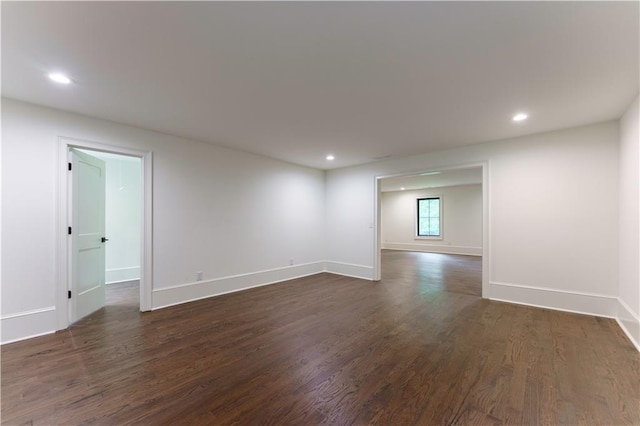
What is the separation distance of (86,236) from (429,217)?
10531 millimetres

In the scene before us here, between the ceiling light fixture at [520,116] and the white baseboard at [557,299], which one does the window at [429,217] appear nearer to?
the white baseboard at [557,299]

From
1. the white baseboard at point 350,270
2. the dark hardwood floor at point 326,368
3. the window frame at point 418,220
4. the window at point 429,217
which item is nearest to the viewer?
the dark hardwood floor at point 326,368

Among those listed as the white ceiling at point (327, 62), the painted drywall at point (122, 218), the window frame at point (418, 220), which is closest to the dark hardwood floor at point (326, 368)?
the painted drywall at point (122, 218)

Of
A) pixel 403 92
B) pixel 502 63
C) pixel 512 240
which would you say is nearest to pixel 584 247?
pixel 512 240

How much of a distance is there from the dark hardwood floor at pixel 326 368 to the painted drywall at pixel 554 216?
38 centimetres

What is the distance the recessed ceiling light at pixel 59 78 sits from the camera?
88.0 inches

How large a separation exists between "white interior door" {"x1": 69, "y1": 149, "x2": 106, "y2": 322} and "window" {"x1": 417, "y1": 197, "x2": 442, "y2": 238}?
1024cm

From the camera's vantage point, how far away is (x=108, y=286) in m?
5.00

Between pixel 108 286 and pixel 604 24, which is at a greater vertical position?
pixel 604 24

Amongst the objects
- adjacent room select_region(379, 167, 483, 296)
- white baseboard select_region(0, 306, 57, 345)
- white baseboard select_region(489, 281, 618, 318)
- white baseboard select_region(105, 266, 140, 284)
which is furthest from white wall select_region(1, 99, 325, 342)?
white baseboard select_region(489, 281, 618, 318)

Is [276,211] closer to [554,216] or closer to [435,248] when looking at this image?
[554,216]

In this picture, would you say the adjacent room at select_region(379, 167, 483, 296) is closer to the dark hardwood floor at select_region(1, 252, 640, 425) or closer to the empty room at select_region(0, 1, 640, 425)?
the empty room at select_region(0, 1, 640, 425)

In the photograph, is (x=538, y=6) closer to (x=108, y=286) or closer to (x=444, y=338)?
(x=444, y=338)

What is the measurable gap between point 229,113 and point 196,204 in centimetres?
175
